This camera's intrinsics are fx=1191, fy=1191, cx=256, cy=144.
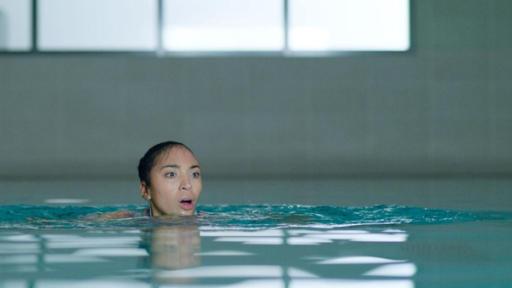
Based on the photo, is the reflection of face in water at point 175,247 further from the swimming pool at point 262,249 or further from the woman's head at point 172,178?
the woman's head at point 172,178

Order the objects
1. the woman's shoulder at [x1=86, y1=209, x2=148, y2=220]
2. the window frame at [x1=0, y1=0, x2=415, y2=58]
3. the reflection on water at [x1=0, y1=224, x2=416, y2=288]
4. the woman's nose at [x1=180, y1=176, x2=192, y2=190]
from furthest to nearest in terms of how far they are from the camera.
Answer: the window frame at [x1=0, y1=0, x2=415, y2=58], the woman's shoulder at [x1=86, y1=209, x2=148, y2=220], the woman's nose at [x1=180, y1=176, x2=192, y2=190], the reflection on water at [x1=0, y1=224, x2=416, y2=288]

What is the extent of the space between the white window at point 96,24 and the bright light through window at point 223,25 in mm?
200

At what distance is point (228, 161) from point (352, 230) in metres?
7.18

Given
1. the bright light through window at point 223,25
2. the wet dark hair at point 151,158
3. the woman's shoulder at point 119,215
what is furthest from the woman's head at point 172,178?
the bright light through window at point 223,25

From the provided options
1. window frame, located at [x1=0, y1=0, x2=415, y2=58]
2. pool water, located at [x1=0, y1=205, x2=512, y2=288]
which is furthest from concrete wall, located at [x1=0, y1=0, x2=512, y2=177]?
pool water, located at [x1=0, y1=205, x2=512, y2=288]

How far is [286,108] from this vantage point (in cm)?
1149

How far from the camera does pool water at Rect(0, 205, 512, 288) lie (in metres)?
2.69

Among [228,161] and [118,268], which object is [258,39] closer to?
[228,161]

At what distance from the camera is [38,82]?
11352 millimetres

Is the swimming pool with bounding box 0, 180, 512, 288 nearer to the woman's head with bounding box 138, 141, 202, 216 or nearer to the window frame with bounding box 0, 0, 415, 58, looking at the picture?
the woman's head with bounding box 138, 141, 202, 216

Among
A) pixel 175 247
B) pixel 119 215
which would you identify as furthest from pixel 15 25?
pixel 175 247

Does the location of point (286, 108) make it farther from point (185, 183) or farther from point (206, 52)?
point (185, 183)

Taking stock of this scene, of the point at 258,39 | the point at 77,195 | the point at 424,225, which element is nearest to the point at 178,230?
the point at 424,225

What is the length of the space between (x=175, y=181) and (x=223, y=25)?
686cm
